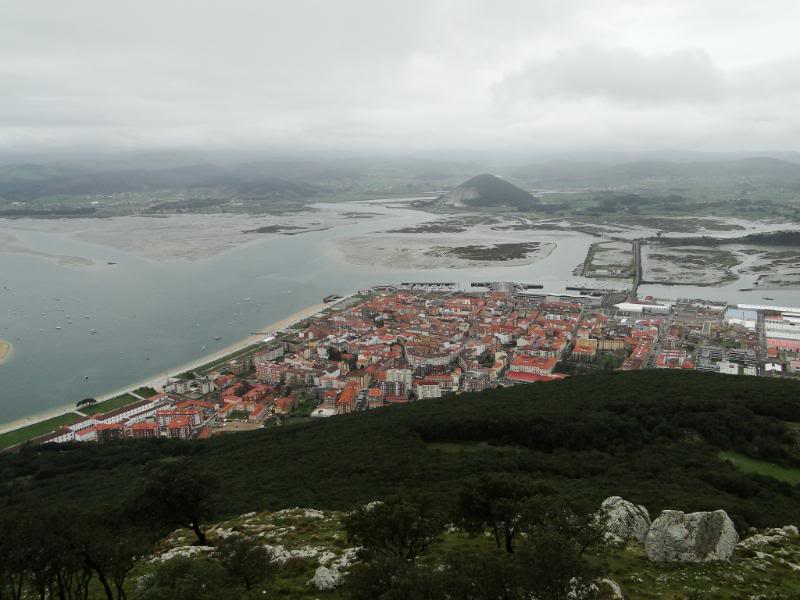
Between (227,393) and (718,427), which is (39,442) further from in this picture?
(718,427)

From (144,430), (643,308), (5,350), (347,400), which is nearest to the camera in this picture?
(144,430)

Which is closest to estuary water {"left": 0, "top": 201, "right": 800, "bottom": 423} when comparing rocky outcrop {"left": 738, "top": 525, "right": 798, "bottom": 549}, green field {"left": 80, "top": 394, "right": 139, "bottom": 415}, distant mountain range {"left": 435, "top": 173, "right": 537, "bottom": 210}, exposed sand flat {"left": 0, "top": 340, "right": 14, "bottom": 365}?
exposed sand flat {"left": 0, "top": 340, "right": 14, "bottom": 365}

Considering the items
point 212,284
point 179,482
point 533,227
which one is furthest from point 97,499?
point 533,227

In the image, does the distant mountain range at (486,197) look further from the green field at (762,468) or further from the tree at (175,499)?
the tree at (175,499)

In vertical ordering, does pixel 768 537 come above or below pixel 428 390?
above

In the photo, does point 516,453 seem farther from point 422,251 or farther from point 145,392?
point 422,251

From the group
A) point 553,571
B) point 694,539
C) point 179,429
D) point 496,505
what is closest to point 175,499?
point 496,505

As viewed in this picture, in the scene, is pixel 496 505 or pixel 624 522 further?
pixel 624 522

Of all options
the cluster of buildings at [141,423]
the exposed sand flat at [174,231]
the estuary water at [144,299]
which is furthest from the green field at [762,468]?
the exposed sand flat at [174,231]
